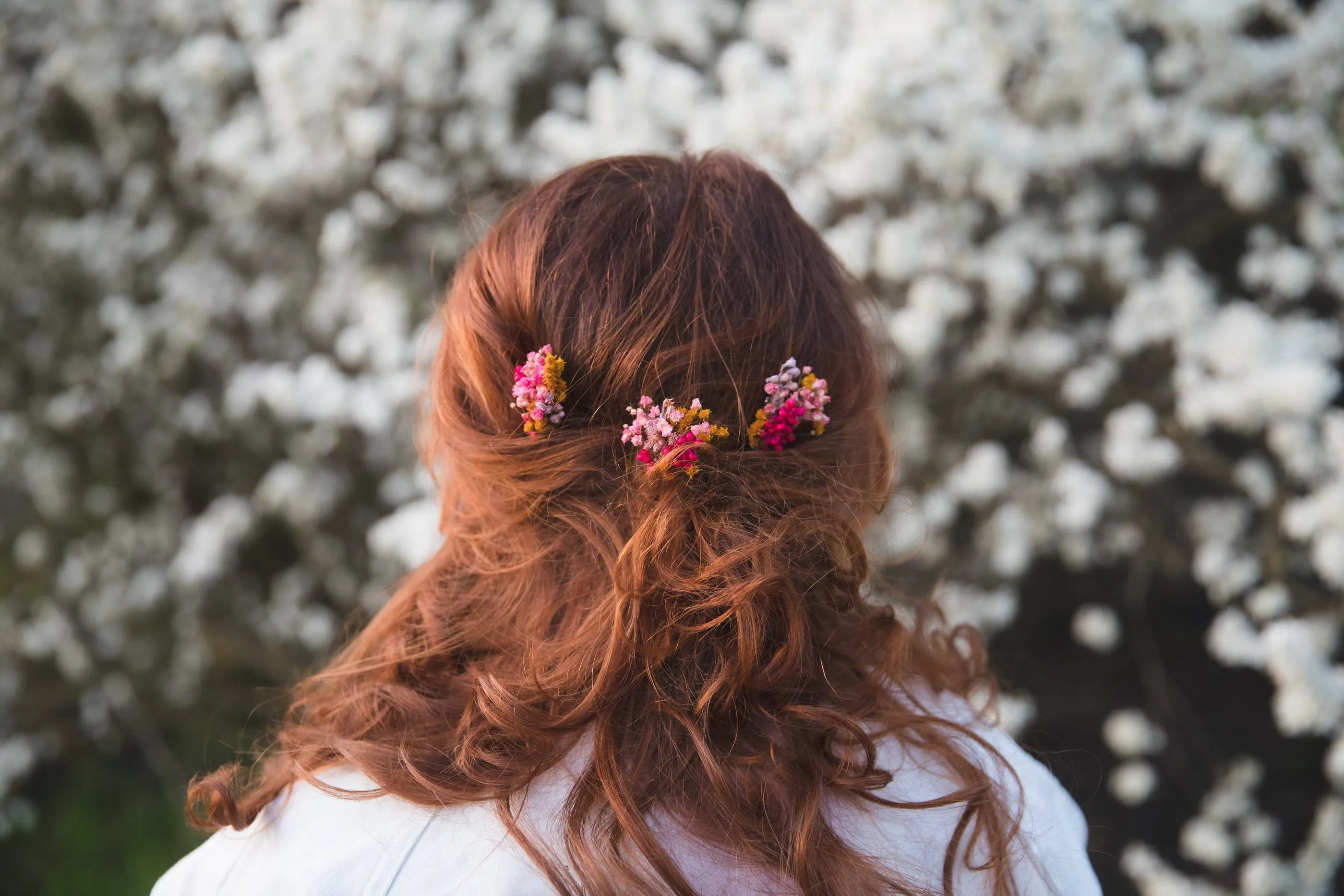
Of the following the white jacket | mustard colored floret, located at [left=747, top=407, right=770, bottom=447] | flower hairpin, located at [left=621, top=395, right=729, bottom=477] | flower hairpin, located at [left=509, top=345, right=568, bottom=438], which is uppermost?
flower hairpin, located at [left=509, top=345, right=568, bottom=438]

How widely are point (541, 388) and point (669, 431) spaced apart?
122 mm

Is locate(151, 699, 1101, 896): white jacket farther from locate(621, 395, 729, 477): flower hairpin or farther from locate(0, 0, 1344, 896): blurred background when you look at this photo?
locate(0, 0, 1344, 896): blurred background

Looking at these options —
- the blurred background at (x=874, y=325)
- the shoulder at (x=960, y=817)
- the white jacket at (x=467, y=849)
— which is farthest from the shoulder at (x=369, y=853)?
the blurred background at (x=874, y=325)

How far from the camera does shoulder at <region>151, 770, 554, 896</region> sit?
29.6 inches

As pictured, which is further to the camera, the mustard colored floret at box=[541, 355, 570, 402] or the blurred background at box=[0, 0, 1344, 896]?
the blurred background at box=[0, 0, 1344, 896]

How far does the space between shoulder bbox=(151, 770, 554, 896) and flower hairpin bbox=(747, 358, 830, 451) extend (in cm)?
41

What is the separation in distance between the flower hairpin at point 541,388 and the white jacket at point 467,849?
0.31m

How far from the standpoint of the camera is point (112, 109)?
2189 mm

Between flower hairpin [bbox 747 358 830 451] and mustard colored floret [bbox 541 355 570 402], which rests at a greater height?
mustard colored floret [bbox 541 355 570 402]

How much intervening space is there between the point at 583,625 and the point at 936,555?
4.01ft

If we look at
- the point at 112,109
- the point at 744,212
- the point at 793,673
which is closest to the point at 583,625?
the point at 793,673

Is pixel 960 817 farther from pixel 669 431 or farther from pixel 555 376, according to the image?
pixel 555 376

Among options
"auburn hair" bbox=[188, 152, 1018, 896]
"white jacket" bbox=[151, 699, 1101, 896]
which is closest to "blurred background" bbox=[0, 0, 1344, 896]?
"auburn hair" bbox=[188, 152, 1018, 896]

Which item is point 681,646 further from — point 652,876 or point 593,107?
point 593,107
